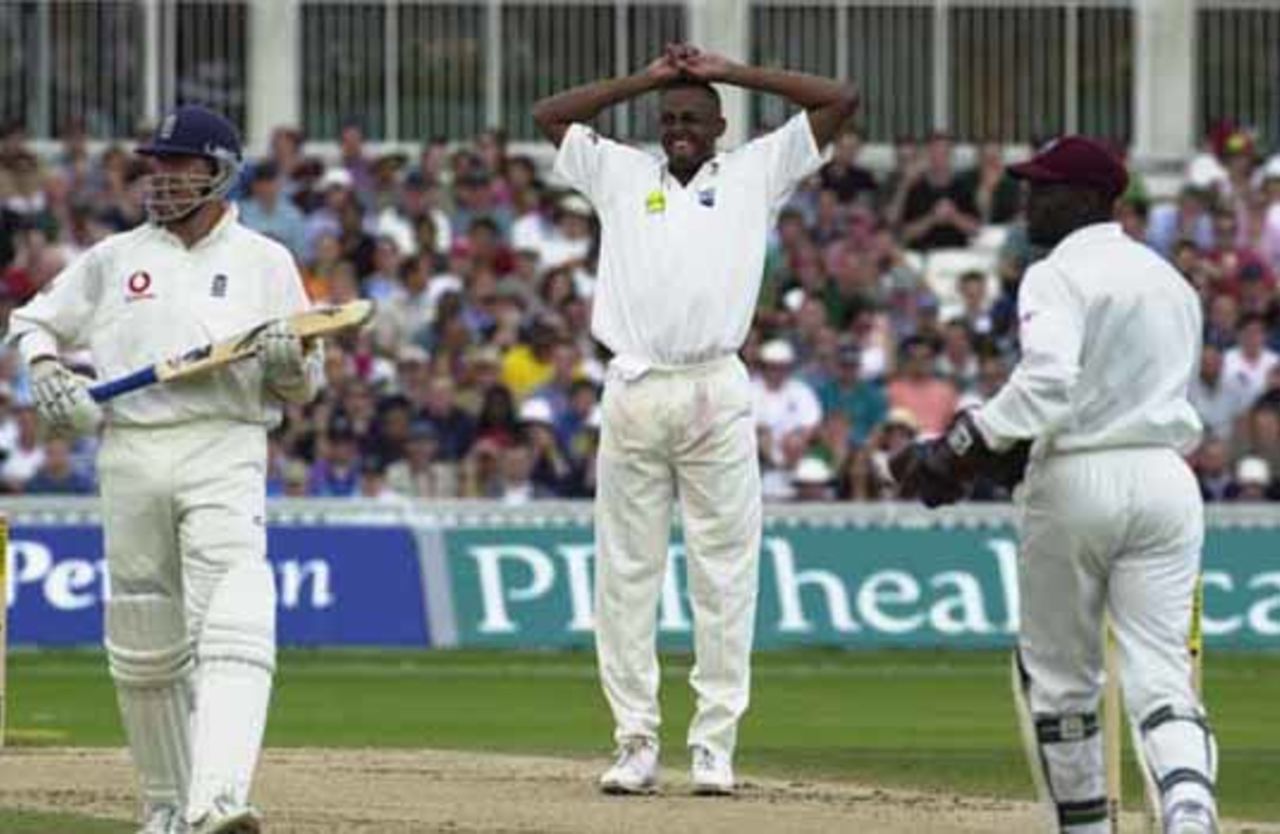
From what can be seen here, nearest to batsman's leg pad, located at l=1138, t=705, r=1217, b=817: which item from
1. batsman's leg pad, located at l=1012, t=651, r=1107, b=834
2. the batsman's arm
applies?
batsman's leg pad, located at l=1012, t=651, r=1107, b=834

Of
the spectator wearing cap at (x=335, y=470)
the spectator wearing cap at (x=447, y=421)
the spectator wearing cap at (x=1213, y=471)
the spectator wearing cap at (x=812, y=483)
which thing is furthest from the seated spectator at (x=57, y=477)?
the spectator wearing cap at (x=1213, y=471)

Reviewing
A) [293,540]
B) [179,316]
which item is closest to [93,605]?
[293,540]

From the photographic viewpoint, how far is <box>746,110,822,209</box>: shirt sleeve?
15.6 metres

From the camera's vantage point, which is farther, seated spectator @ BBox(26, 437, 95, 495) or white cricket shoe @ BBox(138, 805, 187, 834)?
seated spectator @ BBox(26, 437, 95, 495)

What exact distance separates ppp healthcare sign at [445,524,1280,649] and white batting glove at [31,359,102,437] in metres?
11.7

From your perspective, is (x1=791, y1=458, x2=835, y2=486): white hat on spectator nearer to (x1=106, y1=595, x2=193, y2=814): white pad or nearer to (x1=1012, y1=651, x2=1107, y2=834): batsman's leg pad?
(x1=106, y1=595, x2=193, y2=814): white pad

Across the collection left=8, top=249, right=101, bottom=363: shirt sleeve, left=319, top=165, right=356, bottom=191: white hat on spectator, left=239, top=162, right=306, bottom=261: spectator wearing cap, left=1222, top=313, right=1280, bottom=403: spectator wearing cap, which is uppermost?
left=8, top=249, right=101, bottom=363: shirt sleeve

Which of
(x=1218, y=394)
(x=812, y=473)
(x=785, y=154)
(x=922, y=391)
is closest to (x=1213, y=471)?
(x=1218, y=394)

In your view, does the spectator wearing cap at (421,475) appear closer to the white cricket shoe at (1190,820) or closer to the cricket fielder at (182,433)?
the cricket fielder at (182,433)

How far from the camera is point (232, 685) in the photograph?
42.4ft

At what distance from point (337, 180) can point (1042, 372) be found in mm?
18933

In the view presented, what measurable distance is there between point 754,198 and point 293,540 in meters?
10.0

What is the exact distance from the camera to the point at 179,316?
1335cm

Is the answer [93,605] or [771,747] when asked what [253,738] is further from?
[93,605]
